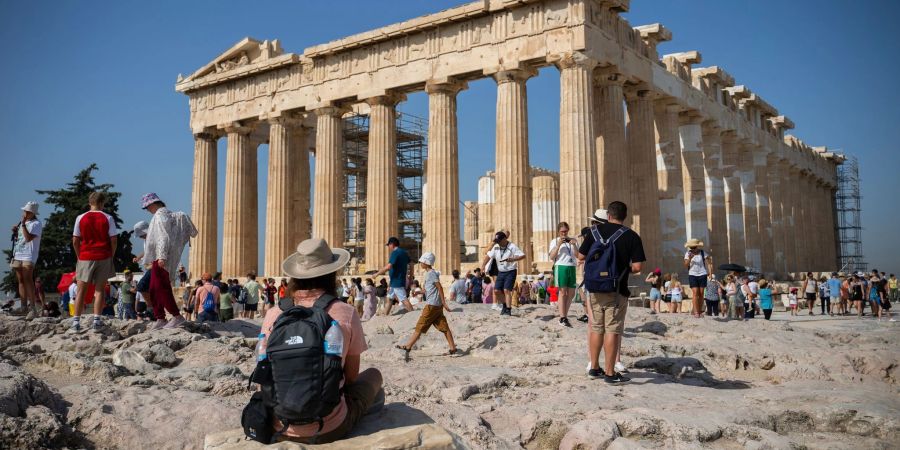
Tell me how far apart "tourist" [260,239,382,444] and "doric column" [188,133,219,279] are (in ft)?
103

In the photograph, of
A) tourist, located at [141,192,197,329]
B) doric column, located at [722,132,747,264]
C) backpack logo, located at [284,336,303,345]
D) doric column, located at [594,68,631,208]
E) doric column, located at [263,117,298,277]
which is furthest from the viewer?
doric column, located at [722,132,747,264]

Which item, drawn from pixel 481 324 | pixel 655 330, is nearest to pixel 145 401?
pixel 481 324

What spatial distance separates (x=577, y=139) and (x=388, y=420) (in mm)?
20872

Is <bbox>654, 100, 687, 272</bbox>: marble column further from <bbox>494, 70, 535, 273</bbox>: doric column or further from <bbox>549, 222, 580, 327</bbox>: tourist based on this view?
<bbox>549, 222, 580, 327</bbox>: tourist

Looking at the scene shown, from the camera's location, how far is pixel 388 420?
5.56m

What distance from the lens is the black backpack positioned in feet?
15.8

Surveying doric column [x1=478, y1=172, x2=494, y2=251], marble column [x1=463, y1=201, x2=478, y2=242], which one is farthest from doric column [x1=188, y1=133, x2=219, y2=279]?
marble column [x1=463, y1=201, x2=478, y2=242]

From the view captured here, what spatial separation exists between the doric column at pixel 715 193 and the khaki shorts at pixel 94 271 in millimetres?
28953

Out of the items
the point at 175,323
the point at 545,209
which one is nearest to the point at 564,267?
the point at 175,323

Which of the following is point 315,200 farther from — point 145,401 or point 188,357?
point 145,401

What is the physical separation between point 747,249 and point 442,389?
34.7 meters

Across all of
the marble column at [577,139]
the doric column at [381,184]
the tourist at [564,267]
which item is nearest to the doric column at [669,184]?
the marble column at [577,139]

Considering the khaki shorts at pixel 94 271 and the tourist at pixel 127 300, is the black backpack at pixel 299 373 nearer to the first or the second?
the khaki shorts at pixel 94 271

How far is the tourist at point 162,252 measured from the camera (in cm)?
1080
